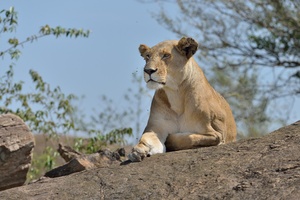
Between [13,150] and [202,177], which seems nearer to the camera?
[202,177]

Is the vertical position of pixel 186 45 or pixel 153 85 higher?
pixel 186 45

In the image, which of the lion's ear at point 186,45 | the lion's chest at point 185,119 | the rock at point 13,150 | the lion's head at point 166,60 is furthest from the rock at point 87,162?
the lion's ear at point 186,45

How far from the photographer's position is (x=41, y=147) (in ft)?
81.0

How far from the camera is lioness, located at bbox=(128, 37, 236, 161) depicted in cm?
860

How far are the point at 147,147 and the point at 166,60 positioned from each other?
0.90 metres

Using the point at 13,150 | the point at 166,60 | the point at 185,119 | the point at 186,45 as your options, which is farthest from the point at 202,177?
the point at 13,150

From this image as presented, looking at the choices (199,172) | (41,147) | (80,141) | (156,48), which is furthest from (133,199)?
(41,147)

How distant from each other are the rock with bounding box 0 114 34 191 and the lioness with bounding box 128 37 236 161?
202 centimetres

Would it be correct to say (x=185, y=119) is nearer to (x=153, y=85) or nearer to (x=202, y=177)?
(x=153, y=85)

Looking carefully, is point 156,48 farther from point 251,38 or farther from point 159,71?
point 251,38

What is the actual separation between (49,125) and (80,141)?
0.83 meters

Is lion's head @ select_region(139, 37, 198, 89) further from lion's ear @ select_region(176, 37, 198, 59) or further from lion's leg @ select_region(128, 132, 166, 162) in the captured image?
lion's leg @ select_region(128, 132, 166, 162)

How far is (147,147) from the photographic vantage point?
841cm

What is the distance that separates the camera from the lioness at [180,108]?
8.60m
